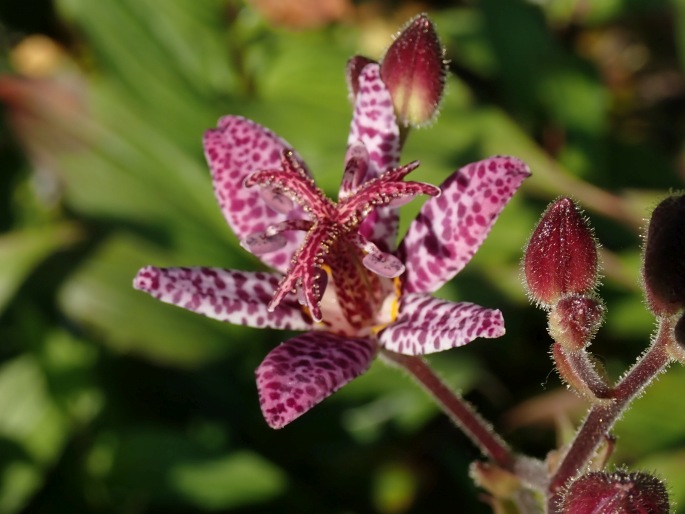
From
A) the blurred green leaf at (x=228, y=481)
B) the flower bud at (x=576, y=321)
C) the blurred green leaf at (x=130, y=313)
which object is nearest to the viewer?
the flower bud at (x=576, y=321)

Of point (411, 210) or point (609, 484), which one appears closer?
point (609, 484)

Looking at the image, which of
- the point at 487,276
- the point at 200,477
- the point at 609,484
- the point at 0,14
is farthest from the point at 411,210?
the point at 0,14

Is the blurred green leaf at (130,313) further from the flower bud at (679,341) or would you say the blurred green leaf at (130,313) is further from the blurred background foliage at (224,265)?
the flower bud at (679,341)

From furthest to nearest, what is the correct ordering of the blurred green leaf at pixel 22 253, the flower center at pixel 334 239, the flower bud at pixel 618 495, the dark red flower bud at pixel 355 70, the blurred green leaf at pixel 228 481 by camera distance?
the blurred green leaf at pixel 22 253, the blurred green leaf at pixel 228 481, the dark red flower bud at pixel 355 70, the flower center at pixel 334 239, the flower bud at pixel 618 495

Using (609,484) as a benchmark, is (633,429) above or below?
below

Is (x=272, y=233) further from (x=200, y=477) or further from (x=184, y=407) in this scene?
(x=184, y=407)

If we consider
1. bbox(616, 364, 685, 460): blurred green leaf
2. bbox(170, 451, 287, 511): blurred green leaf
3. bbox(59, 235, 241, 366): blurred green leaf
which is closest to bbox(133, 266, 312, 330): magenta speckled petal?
bbox(170, 451, 287, 511): blurred green leaf

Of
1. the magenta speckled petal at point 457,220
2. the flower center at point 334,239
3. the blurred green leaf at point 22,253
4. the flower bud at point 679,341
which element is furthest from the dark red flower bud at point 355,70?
the blurred green leaf at point 22,253
